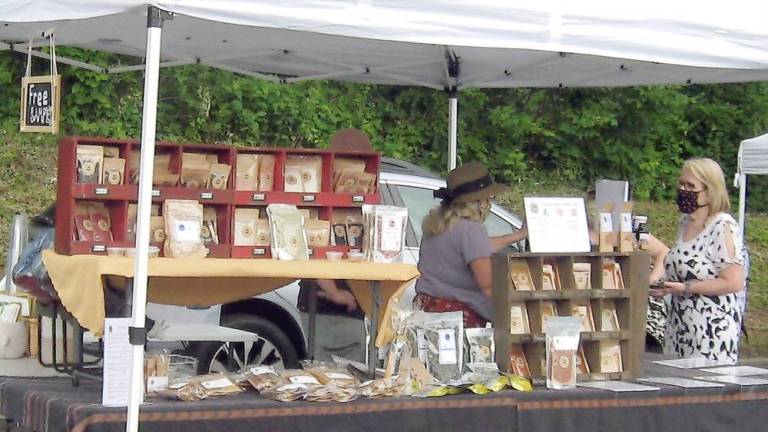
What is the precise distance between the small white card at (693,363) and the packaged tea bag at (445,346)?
4.20ft

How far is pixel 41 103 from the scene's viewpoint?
4.20 metres

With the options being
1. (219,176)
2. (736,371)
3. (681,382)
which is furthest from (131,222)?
(736,371)

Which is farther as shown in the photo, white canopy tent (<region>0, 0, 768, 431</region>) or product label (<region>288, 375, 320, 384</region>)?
product label (<region>288, 375, 320, 384</region>)

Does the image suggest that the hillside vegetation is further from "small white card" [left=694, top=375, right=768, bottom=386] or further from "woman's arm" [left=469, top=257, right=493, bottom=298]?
"small white card" [left=694, top=375, right=768, bottom=386]

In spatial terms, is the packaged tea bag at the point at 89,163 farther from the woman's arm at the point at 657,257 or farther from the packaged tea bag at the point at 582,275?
the woman's arm at the point at 657,257

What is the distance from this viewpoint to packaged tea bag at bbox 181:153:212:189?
14.6 feet

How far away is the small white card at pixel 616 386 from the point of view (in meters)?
4.54

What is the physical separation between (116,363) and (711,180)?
281 cm

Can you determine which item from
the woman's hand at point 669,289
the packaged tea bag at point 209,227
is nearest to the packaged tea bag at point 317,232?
the packaged tea bag at point 209,227

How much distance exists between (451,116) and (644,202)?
28.7 ft

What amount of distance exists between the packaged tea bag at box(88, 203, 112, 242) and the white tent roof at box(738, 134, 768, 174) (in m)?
8.45

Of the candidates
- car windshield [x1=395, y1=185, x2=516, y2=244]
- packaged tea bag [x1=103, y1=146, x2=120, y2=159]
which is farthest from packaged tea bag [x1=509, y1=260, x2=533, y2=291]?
car windshield [x1=395, y1=185, x2=516, y2=244]

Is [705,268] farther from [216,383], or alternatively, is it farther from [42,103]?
[42,103]

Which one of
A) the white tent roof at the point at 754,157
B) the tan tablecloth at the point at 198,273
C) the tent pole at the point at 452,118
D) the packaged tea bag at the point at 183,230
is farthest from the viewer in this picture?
the white tent roof at the point at 754,157
